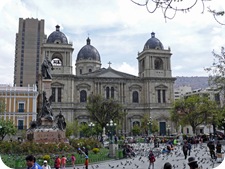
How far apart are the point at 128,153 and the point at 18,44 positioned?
63.1 m

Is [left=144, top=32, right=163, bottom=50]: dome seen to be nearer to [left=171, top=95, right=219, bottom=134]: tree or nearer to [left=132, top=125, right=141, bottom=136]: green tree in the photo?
[left=132, top=125, right=141, bottom=136]: green tree

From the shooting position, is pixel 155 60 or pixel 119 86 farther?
pixel 155 60

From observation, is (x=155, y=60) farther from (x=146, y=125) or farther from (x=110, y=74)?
(x=146, y=125)

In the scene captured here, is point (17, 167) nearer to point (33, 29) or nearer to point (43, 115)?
point (43, 115)

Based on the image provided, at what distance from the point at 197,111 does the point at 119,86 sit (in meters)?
18.1

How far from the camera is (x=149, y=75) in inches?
1882

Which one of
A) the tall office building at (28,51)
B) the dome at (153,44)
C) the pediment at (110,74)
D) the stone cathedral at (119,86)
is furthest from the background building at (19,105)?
the tall office building at (28,51)

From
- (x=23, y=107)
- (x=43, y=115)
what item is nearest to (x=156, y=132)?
(x=23, y=107)

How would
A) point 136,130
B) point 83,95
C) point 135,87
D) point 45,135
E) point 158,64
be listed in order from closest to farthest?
1. point 45,135
2. point 136,130
3. point 83,95
4. point 135,87
5. point 158,64

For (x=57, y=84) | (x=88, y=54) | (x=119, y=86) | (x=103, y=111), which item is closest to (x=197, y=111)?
(x=103, y=111)

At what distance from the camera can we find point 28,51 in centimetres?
7525

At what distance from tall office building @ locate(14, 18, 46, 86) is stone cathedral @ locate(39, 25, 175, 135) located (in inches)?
1139

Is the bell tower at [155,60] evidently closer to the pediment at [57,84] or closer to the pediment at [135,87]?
the pediment at [135,87]

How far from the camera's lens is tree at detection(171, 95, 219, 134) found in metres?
30.7
